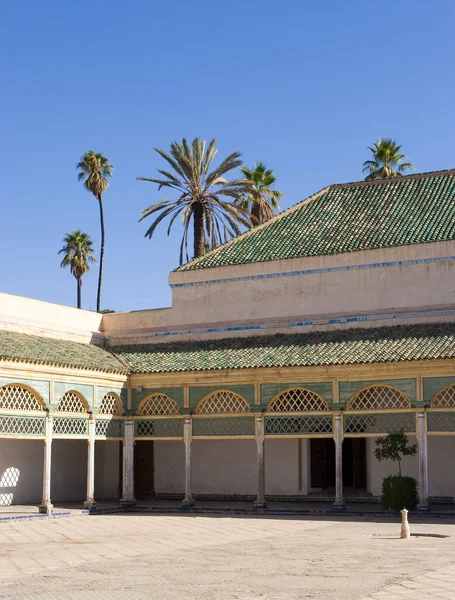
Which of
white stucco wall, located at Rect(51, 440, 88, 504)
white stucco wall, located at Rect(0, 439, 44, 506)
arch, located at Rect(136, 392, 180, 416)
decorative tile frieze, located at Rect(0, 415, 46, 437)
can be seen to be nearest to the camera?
decorative tile frieze, located at Rect(0, 415, 46, 437)

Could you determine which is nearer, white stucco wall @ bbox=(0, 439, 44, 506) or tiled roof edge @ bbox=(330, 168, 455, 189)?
white stucco wall @ bbox=(0, 439, 44, 506)

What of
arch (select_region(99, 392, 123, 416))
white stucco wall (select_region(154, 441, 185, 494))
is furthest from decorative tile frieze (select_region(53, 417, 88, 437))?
white stucco wall (select_region(154, 441, 185, 494))

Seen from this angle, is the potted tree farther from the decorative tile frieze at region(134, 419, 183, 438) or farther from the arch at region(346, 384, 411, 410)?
the decorative tile frieze at region(134, 419, 183, 438)

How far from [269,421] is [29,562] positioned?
10415 mm

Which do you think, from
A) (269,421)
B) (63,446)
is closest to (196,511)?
(269,421)

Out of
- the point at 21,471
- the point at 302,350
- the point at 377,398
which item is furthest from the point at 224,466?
the point at 377,398

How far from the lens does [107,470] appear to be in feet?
90.8

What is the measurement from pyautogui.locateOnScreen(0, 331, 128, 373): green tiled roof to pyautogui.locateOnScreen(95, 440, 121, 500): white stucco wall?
3210 millimetres

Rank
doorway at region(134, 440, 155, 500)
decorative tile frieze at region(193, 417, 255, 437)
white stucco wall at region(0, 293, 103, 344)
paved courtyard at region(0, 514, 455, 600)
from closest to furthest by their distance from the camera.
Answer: paved courtyard at region(0, 514, 455, 600), decorative tile frieze at region(193, 417, 255, 437), white stucco wall at region(0, 293, 103, 344), doorway at region(134, 440, 155, 500)

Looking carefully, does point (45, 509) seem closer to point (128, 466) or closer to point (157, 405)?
point (128, 466)

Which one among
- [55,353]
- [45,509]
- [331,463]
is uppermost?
[55,353]

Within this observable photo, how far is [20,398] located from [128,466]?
13.2ft

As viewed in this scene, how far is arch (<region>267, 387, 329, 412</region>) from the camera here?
889 inches

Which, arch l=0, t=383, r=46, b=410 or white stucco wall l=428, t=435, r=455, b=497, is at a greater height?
arch l=0, t=383, r=46, b=410
